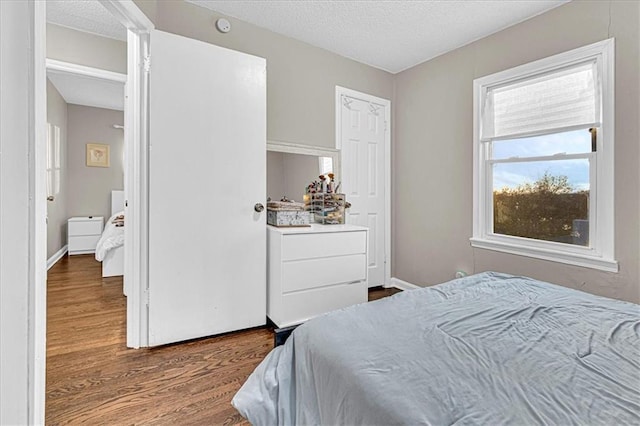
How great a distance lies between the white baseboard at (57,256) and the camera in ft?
14.0

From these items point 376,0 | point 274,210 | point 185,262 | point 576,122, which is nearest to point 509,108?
point 576,122

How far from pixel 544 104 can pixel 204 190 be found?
8.81 feet

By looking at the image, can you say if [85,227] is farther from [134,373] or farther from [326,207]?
[326,207]

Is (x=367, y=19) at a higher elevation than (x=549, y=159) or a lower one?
higher

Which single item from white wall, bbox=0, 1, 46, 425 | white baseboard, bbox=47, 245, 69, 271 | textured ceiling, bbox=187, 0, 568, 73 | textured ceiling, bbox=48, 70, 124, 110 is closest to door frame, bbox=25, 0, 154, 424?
white wall, bbox=0, 1, 46, 425

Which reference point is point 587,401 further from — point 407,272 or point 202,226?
point 407,272

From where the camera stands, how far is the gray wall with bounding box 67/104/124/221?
538 cm

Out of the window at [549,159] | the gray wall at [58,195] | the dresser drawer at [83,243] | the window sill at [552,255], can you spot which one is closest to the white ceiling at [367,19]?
the window at [549,159]

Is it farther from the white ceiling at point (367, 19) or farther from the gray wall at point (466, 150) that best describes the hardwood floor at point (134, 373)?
the white ceiling at point (367, 19)

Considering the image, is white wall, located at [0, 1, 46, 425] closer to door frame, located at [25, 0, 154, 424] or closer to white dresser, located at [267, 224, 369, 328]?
door frame, located at [25, 0, 154, 424]

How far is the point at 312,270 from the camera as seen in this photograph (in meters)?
2.42

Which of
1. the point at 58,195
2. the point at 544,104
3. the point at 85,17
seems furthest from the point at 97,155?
the point at 544,104

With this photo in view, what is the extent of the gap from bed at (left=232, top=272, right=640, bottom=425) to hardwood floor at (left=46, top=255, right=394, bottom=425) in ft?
1.74

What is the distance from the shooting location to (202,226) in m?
2.20
